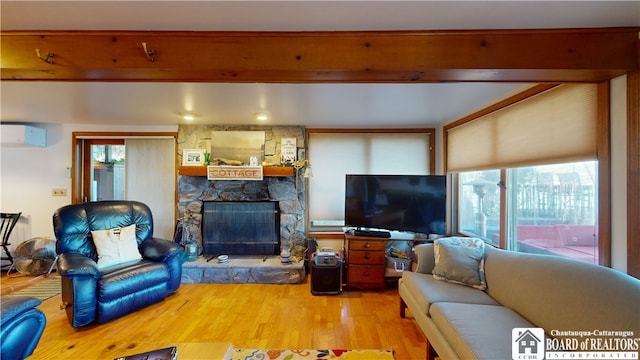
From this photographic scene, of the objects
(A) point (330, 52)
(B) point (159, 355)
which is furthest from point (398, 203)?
(B) point (159, 355)

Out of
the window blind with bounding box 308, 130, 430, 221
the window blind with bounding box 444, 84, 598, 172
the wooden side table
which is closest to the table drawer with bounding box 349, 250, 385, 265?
the wooden side table

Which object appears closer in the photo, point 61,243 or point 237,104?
point 61,243

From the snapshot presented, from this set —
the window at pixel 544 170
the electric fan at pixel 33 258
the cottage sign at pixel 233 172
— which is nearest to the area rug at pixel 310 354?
the window at pixel 544 170

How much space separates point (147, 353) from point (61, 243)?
7.00 ft

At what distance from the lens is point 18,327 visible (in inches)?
54.7

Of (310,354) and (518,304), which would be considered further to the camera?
(310,354)

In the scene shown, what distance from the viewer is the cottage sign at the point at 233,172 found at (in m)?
3.51

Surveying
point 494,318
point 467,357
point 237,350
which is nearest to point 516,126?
point 494,318

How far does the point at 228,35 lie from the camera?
1.46 meters

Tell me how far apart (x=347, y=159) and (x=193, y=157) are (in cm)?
227

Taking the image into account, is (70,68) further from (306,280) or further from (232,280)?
(306,280)

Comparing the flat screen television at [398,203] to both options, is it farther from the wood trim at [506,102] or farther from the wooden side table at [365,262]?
the wood trim at [506,102]

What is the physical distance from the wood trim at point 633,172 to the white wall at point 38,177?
4620 mm

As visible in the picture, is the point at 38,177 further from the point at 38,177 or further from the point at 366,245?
the point at 366,245
